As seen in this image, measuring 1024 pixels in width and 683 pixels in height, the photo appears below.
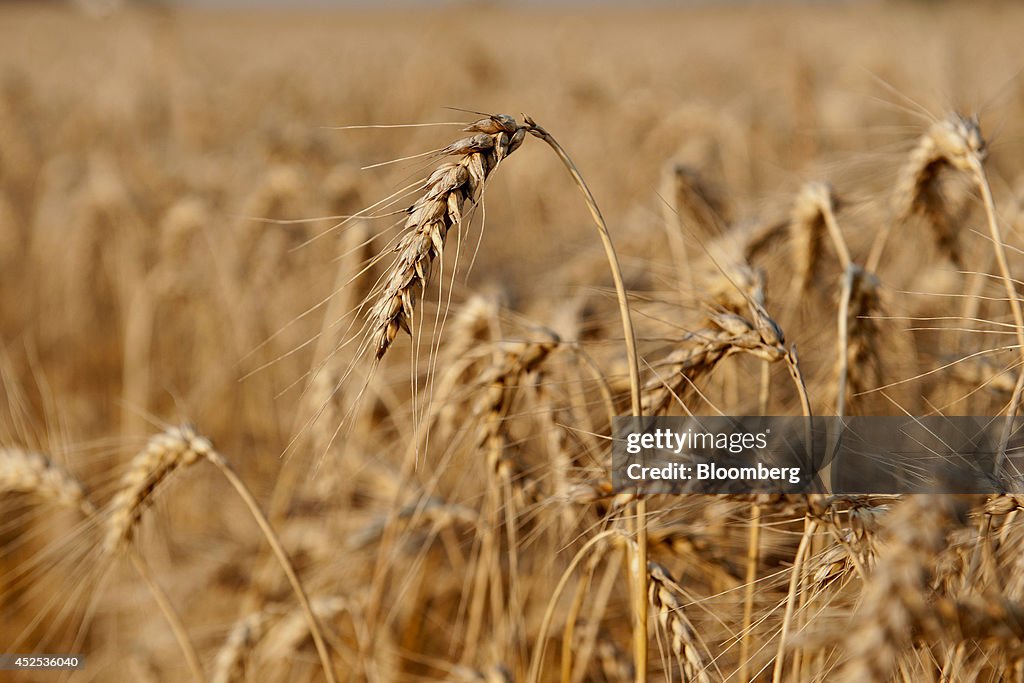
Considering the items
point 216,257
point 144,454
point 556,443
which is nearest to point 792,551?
point 556,443

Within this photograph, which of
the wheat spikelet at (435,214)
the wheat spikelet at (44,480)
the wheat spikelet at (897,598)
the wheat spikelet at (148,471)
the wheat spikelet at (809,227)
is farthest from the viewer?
the wheat spikelet at (809,227)

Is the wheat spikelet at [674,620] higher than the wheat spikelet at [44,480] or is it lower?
lower

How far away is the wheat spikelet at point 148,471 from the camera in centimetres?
133

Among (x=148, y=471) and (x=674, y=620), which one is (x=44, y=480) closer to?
(x=148, y=471)

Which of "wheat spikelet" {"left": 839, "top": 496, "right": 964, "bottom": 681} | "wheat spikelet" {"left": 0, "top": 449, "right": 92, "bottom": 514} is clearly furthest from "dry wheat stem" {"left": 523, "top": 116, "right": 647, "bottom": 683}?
"wheat spikelet" {"left": 0, "top": 449, "right": 92, "bottom": 514}

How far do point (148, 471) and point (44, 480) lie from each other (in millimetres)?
292

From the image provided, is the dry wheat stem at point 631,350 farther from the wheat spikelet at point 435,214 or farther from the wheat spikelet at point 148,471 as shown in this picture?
the wheat spikelet at point 148,471

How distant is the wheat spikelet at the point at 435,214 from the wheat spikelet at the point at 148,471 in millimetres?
563

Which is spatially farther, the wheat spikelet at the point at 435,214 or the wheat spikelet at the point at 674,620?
the wheat spikelet at the point at 674,620

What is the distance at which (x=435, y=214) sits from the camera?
0.89 m

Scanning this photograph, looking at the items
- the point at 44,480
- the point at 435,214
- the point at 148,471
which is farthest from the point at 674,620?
the point at 44,480
